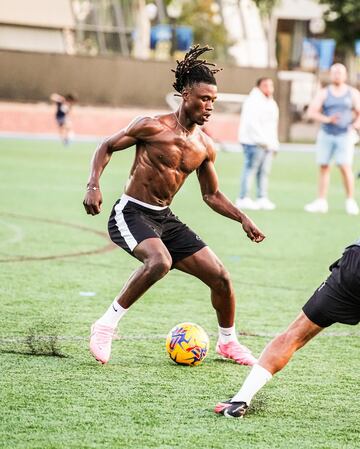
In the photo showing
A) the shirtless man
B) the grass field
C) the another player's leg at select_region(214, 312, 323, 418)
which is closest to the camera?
the grass field

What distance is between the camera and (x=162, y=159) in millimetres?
7090

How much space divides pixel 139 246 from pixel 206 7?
171ft

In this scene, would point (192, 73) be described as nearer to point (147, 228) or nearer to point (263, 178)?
point (147, 228)

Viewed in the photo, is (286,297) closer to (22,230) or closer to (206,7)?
(22,230)

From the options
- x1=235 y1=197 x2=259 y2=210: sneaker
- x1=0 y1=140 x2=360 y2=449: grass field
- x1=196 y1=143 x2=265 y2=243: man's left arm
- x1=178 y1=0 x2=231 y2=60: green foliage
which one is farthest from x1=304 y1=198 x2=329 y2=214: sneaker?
x1=178 y1=0 x2=231 y2=60: green foliage

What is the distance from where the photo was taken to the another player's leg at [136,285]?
684cm

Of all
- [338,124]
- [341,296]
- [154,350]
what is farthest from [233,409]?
[338,124]

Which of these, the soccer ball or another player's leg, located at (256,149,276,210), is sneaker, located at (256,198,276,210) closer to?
another player's leg, located at (256,149,276,210)

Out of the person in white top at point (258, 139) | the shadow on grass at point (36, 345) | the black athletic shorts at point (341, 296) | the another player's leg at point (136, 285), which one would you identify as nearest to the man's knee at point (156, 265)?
the another player's leg at point (136, 285)

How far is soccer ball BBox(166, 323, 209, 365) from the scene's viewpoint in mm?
7039

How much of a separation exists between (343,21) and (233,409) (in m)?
55.9

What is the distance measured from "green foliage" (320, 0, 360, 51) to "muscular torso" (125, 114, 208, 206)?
52.2 meters

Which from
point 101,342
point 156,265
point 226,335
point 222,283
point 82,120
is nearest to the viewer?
point 156,265

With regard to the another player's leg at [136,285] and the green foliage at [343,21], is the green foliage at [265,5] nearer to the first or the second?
the green foliage at [343,21]
